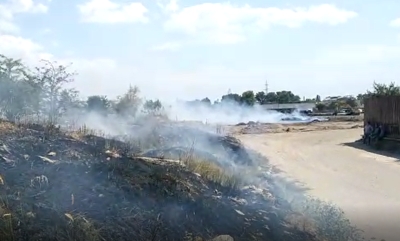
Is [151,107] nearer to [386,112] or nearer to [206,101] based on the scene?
[386,112]

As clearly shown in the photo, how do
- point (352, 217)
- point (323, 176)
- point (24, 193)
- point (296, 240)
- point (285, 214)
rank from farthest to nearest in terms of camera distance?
point (323, 176)
point (352, 217)
point (285, 214)
point (296, 240)
point (24, 193)

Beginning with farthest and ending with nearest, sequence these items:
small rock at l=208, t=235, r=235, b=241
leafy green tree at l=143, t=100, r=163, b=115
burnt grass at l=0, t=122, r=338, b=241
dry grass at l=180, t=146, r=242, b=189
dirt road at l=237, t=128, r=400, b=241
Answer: leafy green tree at l=143, t=100, r=163, b=115 < dirt road at l=237, t=128, r=400, b=241 < dry grass at l=180, t=146, r=242, b=189 < small rock at l=208, t=235, r=235, b=241 < burnt grass at l=0, t=122, r=338, b=241

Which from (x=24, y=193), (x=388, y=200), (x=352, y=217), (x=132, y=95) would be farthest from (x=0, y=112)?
(x=132, y=95)

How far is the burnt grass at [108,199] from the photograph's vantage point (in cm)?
711

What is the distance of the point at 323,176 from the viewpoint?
19031 millimetres

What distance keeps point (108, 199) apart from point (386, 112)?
26900mm

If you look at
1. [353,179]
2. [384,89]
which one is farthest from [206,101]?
[353,179]

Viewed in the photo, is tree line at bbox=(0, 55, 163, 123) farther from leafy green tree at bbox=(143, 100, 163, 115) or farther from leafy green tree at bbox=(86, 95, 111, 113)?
leafy green tree at bbox=(143, 100, 163, 115)

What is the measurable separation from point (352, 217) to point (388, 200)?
2.67 m

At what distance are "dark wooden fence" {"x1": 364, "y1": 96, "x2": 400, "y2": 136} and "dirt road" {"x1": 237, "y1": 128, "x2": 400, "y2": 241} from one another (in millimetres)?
2682

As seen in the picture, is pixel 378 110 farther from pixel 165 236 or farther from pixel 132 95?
pixel 165 236

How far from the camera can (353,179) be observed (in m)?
18.2

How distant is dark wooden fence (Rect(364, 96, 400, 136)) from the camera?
31.0m

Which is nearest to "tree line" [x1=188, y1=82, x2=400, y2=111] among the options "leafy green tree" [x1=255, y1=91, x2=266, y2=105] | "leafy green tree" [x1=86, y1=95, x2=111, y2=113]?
"leafy green tree" [x1=255, y1=91, x2=266, y2=105]
